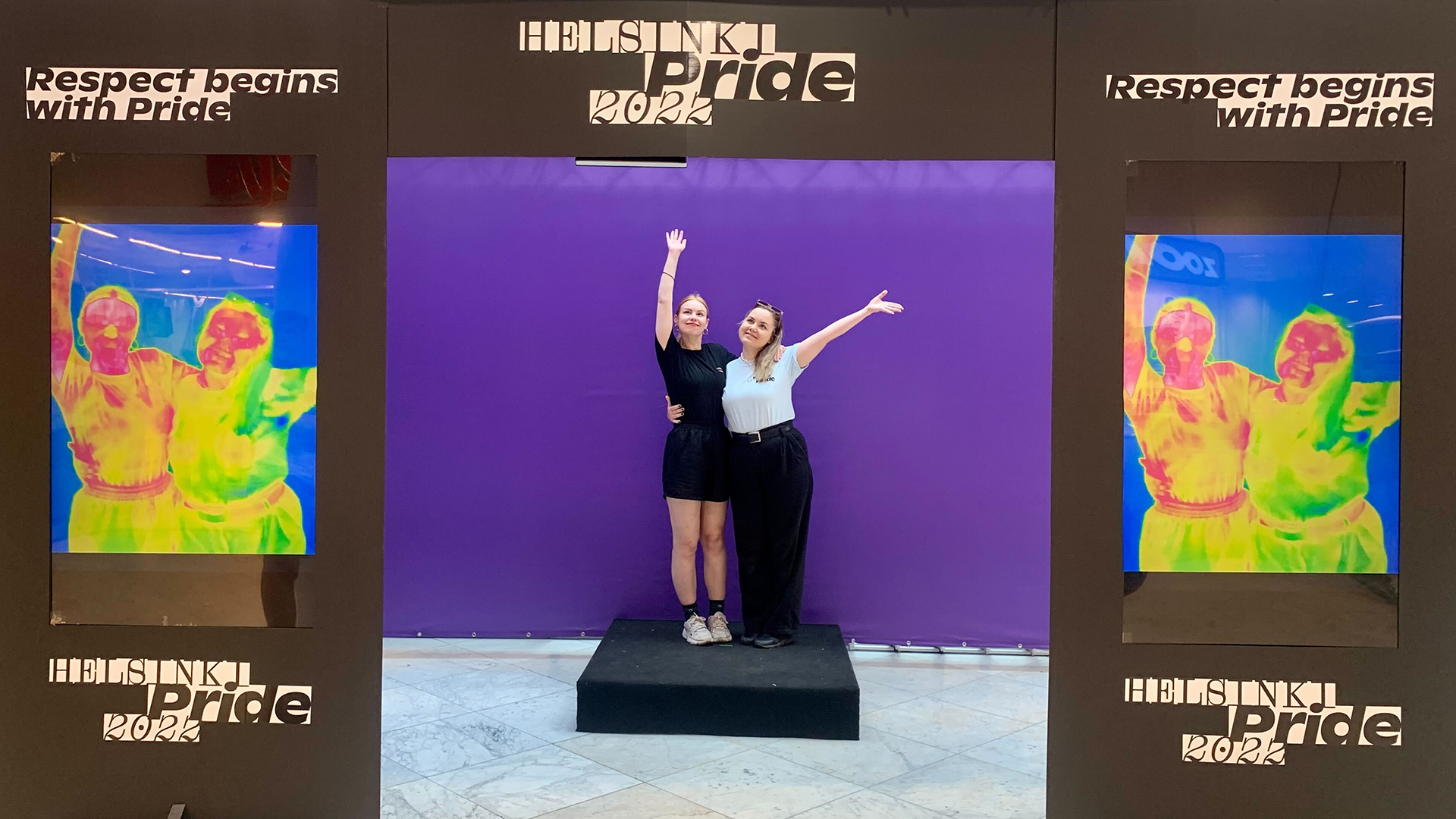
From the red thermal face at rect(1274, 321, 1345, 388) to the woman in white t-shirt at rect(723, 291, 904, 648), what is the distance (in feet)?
6.43

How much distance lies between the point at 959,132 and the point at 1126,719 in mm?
1636

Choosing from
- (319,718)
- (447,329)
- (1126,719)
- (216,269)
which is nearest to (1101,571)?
(1126,719)

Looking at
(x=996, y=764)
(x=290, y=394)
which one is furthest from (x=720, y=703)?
(x=290, y=394)

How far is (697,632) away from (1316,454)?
2620 millimetres

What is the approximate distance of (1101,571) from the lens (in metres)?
2.75

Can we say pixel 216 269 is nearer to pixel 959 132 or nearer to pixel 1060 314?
pixel 959 132

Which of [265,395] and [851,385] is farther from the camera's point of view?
[851,385]

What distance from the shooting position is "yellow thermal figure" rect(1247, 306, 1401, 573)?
273cm

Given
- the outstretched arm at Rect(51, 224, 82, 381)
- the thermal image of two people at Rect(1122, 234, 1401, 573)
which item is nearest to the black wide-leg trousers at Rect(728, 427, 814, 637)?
the thermal image of two people at Rect(1122, 234, 1401, 573)

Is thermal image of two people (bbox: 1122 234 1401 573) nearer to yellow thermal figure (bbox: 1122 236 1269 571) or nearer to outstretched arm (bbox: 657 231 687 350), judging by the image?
yellow thermal figure (bbox: 1122 236 1269 571)

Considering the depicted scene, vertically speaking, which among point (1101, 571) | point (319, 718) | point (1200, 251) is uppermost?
point (1200, 251)

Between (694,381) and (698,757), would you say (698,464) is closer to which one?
(694,381)

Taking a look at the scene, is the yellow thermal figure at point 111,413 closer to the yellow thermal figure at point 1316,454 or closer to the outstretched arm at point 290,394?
the outstretched arm at point 290,394

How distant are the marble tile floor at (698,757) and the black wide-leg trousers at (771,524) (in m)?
0.55
